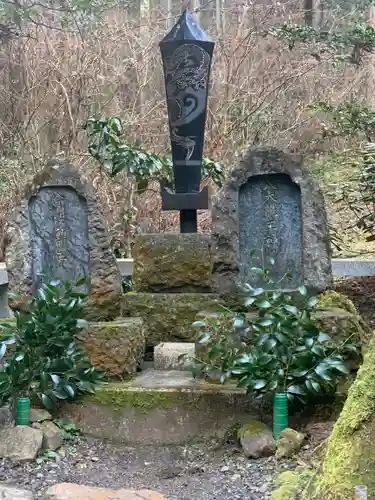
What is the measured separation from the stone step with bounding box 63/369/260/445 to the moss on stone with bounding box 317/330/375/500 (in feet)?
5.65

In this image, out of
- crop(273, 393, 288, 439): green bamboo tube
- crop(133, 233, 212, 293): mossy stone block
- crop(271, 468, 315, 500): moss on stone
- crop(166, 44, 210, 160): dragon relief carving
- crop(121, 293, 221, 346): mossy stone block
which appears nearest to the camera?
crop(271, 468, 315, 500): moss on stone

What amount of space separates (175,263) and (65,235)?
2.63ft

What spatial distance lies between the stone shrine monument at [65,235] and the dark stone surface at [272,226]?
32.7 inches

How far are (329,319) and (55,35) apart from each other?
836cm

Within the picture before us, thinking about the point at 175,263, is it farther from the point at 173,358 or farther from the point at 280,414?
the point at 280,414

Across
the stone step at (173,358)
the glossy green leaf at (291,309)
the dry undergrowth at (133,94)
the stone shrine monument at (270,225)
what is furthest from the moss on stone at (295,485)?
the dry undergrowth at (133,94)

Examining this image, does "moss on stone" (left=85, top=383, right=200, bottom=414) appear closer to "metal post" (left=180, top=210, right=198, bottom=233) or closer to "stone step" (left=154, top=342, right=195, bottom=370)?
"stone step" (left=154, top=342, right=195, bottom=370)

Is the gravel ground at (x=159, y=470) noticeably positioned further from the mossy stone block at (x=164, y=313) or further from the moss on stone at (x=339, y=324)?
the mossy stone block at (x=164, y=313)

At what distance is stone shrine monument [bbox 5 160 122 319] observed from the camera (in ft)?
13.2

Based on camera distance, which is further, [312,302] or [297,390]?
[312,302]

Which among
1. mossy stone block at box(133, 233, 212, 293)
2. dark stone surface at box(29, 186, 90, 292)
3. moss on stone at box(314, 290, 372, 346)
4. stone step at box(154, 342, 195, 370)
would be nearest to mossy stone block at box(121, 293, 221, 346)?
mossy stone block at box(133, 233, 212, 293)

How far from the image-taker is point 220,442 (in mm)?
3447

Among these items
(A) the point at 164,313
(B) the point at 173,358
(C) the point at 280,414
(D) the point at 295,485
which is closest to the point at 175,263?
(A) the point at 164,313

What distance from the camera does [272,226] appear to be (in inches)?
161
